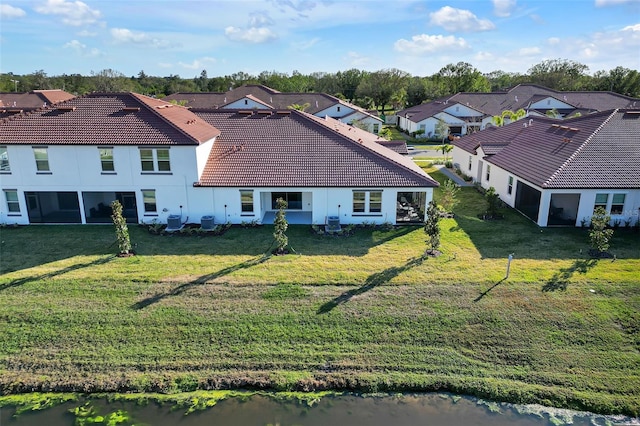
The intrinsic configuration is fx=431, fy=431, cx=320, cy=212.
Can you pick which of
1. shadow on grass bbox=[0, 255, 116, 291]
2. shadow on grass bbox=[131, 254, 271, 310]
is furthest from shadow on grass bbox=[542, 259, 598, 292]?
shadow on grass bbox=[0, 255, 116, 291]

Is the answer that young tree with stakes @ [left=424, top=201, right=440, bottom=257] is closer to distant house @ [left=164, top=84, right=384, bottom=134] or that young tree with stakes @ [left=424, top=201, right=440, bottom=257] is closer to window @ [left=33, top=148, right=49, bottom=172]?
window @ [left=33, top=148, right=49, bottom=172]

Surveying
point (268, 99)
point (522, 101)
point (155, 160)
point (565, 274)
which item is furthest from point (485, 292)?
point (522, 101)

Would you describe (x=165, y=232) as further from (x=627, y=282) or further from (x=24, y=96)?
(x=24, y=96)

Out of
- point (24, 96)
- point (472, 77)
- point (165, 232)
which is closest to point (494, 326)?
point (165, 232)

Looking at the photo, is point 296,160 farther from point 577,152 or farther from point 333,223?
point 577,152

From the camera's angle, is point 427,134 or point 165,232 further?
point 427,134

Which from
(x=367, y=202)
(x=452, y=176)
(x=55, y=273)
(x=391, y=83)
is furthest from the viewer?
(x=391, y=83)
